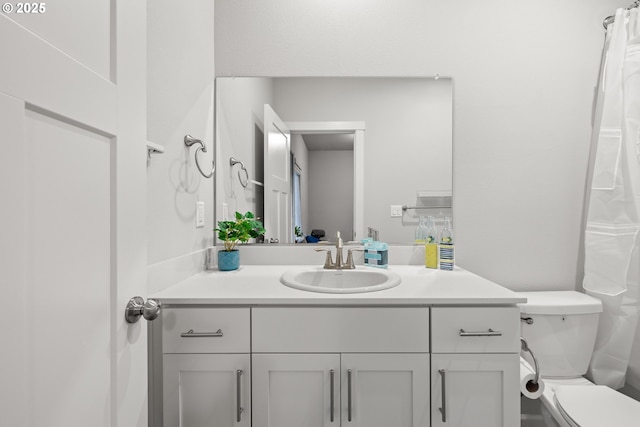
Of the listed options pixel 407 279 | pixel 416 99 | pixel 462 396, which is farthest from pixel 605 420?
pixel 416 99

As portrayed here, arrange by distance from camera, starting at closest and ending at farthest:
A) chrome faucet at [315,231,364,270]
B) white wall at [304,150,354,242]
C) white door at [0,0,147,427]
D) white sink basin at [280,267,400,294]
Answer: white door at [0,0,147,427] → white sink basin at [280,267,400,294] → chrome faucet at [315,231,364,270] → white wall at [304,150,354,242]

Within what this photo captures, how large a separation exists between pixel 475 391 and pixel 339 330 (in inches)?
19.5

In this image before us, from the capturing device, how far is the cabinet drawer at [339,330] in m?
1.14

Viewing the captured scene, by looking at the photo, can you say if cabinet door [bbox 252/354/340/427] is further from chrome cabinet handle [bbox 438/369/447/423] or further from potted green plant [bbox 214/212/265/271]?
potted green plant [bbox 214/212/265/271]

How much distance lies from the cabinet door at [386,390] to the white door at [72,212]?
64 cm

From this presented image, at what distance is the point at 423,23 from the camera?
1.75 meters

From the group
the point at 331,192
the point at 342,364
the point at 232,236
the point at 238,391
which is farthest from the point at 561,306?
the point at 232,236

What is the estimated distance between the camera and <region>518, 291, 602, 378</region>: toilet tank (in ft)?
4.91

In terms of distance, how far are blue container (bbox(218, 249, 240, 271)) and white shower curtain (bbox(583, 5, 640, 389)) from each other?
5.37 ft

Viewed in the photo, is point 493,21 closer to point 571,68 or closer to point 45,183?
point 571,68

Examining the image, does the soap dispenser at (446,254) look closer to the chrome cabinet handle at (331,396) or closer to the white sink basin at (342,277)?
the white sink basin at (342,277)

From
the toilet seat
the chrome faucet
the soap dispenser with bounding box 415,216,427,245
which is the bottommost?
the toilet seat

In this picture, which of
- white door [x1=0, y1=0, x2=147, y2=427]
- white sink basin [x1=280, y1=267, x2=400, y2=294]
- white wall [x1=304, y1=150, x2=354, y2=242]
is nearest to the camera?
white door [x1=0, y1=0, x2=147, y2=427]

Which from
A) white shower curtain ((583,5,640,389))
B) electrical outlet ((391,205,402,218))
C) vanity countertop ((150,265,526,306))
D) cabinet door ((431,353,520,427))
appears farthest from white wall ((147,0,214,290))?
white shower curtain ((583,5,640,389))
